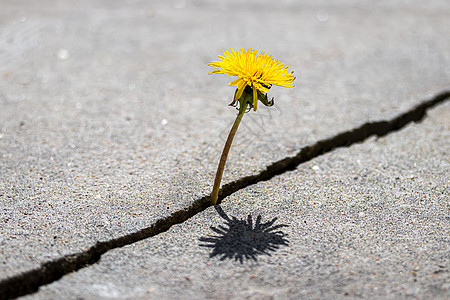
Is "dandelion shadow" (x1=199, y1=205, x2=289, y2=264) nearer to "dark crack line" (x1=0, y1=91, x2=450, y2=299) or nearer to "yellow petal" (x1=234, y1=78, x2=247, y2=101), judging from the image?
"dark crack line" (x1=0, y1=91, x2=450, y2=299)

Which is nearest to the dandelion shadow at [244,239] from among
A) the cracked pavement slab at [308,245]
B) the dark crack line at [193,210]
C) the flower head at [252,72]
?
the cracked pavement slab at [308,245]

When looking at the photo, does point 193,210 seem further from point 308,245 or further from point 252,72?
point 252,72

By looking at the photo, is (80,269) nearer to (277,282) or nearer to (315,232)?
(277,282)

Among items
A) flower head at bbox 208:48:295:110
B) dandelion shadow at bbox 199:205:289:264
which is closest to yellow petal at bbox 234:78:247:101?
flower head at bbox 208:48:295:110

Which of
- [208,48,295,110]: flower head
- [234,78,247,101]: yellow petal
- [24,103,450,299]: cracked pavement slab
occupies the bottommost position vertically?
[24,103,450,299]: cracked pavement slab

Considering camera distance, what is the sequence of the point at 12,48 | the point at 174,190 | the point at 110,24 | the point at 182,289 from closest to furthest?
1. the point at 182,289
2. the point at 174,190
3. the point at 12,48
4. the point at 110,24

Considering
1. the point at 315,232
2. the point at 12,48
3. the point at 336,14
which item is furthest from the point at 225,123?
the point at 336,14
